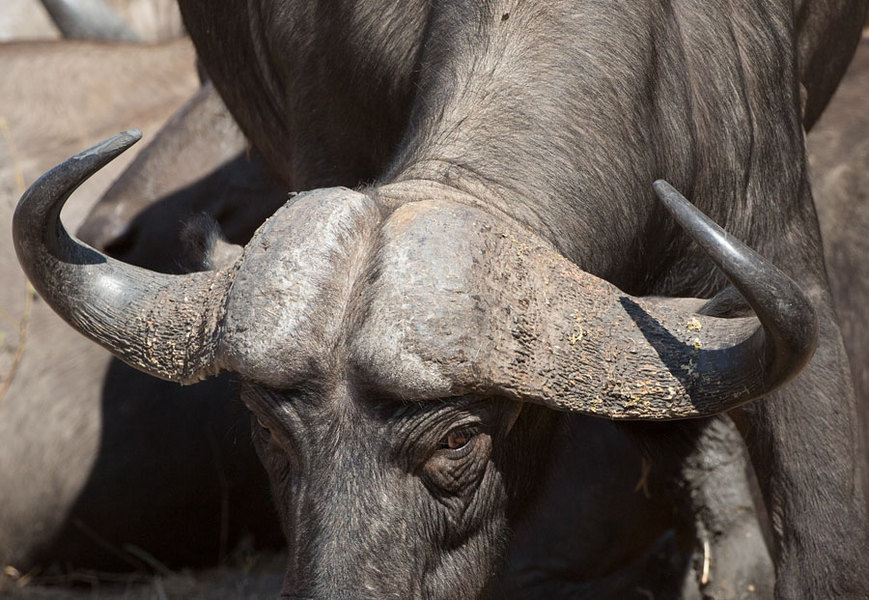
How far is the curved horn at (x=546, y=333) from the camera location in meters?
2.16

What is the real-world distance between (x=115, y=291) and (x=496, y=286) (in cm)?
89

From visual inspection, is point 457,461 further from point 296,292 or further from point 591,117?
point 591,117

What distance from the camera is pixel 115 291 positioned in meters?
2.61

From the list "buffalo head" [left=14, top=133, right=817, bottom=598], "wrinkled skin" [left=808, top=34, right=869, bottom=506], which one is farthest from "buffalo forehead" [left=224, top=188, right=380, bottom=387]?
"wrinkled skin" [left=808, top=34, right=869, bottom=506]

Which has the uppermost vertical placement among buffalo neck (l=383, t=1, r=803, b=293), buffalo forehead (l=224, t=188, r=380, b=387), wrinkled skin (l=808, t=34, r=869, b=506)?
buffalo neck (l=383, t=1, r=803, b=293)

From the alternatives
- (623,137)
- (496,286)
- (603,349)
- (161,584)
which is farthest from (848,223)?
(161,584)

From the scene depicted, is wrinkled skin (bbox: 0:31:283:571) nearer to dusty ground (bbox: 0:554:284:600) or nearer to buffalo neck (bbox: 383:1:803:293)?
dusty ground (bbox: 0:554:284:600)

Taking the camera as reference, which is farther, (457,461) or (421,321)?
(457,461)

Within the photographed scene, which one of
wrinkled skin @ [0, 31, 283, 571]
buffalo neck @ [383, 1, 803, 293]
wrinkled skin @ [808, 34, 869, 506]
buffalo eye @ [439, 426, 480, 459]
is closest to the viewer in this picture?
buffalo eye @ [439, 426, 480, 459]

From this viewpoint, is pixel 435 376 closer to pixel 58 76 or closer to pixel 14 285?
pixel 14 285

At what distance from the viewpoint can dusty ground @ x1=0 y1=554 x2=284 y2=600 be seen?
4703 mm

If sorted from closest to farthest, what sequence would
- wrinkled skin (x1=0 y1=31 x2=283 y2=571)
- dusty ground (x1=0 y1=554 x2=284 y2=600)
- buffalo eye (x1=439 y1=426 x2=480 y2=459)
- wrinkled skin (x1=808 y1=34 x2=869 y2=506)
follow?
buffalo eye (x1=439 y1=426 x2=480 y2=459) < wrinkled skin (x1=808 y1=34 x2=869 y2=506) < dusty ground (x1=0 y1=554 x2=284 y2=600) < wrinkled skin (x1=0 y1=31 x2=283 y2=571)

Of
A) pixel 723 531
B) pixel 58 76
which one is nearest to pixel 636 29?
pixel 723 531

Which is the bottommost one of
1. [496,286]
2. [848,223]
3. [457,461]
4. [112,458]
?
[112,458]
